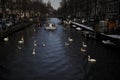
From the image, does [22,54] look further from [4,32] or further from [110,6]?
[110,6]

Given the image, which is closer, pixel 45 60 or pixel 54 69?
pixel 54 69

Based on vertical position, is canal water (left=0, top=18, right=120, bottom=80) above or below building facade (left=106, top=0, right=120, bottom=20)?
below

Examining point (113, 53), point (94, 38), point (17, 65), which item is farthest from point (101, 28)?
point (17, 65)

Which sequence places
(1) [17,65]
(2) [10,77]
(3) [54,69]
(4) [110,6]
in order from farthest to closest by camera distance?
(4) [110,6] < (1) [17,65] < (3) [54,69] < (2) [10,77]

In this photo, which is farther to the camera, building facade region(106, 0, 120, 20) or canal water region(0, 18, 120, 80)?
building facade region(106, 0, 120, 20)

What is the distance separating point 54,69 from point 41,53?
12.3 m

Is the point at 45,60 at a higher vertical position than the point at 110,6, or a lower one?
lower

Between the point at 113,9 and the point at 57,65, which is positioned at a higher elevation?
the point at 113,9

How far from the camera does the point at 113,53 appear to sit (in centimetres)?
4388

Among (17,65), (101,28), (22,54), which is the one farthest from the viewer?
(101,28)

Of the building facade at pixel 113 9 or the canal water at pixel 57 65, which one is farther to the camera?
the building facade at pixel 113 9

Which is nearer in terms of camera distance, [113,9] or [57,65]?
[57,65]

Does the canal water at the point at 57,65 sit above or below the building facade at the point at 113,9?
below

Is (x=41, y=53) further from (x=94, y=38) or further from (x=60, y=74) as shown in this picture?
(x=94, y=38)
